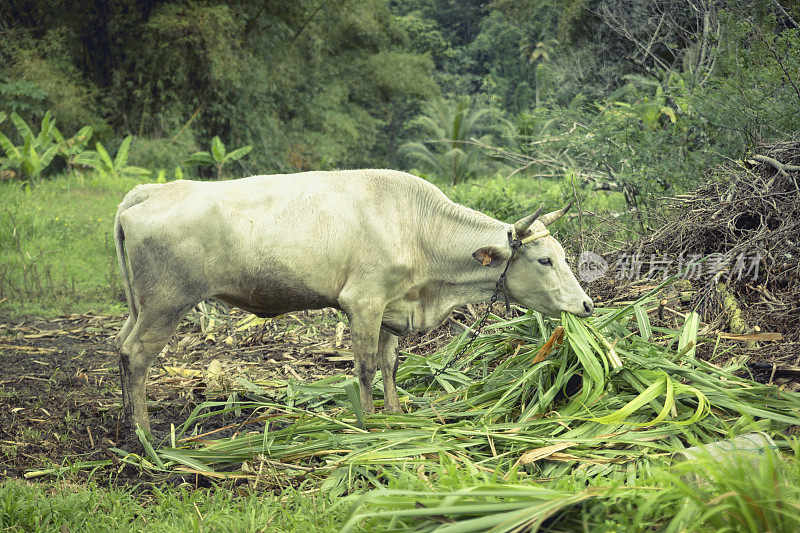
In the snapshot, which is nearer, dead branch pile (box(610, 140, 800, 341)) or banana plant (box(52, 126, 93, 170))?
dead branch pile (box(610, 140, 800, 341))

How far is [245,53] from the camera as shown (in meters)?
21.7

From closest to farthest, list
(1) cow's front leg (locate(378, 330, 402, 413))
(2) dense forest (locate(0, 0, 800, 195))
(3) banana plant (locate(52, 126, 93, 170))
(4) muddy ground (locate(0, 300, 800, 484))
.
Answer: (4) muddy ground (locate(0, 300, 800, 484)) < (1) cow's front leg (locate(378, 330, 402, 413)) < (2) dense forest (locate(0, 0, 800, 195)) < (3) banana plant (locate(52, 126, 93, 170))

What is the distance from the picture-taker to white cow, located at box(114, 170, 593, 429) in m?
4.43

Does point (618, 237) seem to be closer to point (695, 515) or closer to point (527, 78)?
point (695, 515)

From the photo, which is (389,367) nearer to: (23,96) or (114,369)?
(114,369)

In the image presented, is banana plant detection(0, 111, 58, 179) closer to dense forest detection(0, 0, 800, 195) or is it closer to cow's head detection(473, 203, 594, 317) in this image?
dense forest detection(0, 0, 800, 195)

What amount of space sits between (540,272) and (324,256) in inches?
56.8

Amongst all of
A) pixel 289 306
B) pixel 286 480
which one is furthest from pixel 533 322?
pixel 286 480

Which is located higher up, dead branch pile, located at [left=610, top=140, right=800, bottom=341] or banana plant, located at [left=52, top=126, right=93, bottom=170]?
dead branch pile, located at [left=610, top=140, right=800, bottom=341]

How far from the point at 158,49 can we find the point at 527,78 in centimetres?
2156

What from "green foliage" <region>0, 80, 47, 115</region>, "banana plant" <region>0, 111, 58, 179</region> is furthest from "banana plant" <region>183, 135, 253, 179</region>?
"green foliage" <region>0, 80, 47, 115</region>

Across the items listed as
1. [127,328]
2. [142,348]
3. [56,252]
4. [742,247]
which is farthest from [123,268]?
[56,252]

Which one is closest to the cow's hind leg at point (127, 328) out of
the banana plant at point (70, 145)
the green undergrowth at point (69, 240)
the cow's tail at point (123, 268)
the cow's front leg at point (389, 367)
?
the cow's tail at point (123, 268)

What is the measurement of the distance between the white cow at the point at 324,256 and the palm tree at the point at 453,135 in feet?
70.7
